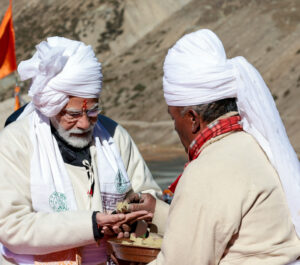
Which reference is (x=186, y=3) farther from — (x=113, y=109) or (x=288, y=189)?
(x=288, y=189)

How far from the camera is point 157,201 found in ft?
13.8

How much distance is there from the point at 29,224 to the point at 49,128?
2.14ft

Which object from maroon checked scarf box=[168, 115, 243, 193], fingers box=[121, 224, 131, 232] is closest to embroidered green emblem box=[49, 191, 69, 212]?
fingers box=[121, 224, 131, 232]

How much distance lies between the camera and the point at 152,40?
129 ft

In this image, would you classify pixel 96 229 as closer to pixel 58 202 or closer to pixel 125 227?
pixel 125 227

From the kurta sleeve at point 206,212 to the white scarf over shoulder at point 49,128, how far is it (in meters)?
1.35

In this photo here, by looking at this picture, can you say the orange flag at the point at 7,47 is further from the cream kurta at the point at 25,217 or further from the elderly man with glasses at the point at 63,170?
the cream kurta at the point at 25,217

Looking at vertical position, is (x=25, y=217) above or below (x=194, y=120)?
below

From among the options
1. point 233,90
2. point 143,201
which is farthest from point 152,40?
point 233,90

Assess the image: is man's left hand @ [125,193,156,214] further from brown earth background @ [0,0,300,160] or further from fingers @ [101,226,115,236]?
brown earth background @ [0,0,300,160]

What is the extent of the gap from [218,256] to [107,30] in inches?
1611

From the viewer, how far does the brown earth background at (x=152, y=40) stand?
89.8 feet

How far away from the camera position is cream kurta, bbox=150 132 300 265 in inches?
107

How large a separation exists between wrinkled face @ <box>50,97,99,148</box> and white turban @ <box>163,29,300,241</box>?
1.23 meters
